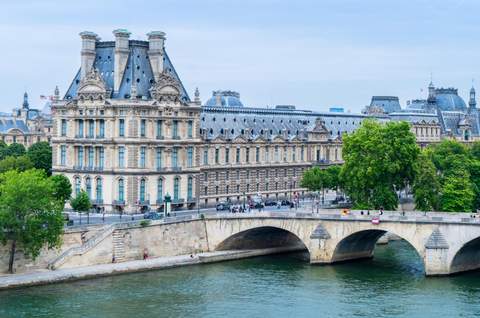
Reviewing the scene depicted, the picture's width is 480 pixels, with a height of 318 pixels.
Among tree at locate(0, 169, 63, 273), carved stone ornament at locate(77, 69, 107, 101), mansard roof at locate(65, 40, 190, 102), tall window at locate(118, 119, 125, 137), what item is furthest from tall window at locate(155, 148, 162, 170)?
tree at locate(0, 169, 63, 273)

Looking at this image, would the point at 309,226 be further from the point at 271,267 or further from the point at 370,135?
the point at 370,135

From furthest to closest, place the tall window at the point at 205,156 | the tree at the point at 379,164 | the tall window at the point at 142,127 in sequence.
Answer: the tall window at the point at 205,156, the tree at the point at 379,164, the tall window at the point at 142,127

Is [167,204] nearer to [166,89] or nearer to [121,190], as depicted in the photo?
[121,190]

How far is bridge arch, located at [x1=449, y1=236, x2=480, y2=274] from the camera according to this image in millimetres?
89500

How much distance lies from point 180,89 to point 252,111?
83.7 ft

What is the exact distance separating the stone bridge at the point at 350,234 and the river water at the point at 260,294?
5.66ft

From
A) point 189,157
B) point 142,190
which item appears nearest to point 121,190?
point 142,190

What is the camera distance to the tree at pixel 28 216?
274 ft

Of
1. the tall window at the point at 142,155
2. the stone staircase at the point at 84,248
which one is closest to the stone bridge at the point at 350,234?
the tall window at the point at 142,155

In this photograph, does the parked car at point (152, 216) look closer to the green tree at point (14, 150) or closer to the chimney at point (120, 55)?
the chimney at point (120, 55)

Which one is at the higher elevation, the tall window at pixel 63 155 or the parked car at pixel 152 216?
the tall window at pixel 63 155

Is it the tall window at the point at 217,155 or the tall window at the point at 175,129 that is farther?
the tall window at the point at 217,155

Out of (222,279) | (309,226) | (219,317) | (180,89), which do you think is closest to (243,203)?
(180,89)

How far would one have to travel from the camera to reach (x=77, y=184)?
11112 cm
